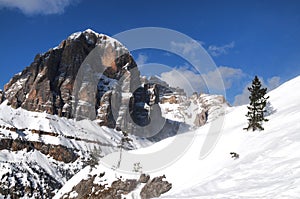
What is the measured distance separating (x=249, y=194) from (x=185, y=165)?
28473 mm

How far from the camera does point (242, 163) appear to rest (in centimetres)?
2680

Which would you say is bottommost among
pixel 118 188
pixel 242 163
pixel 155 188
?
pixel 242 163

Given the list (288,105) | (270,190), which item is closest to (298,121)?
(288,105)

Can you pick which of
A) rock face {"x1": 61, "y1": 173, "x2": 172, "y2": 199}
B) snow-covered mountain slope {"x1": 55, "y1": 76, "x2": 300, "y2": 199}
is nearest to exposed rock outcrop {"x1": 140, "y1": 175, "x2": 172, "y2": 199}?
rock face {"x1": 61, "y1": 173, "x2": 172, "y2": 199}

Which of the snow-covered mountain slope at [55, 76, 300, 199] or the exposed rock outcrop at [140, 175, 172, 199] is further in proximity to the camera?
the exposed rock outcrop at [140, 175, 172, 199]

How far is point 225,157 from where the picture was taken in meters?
37.6

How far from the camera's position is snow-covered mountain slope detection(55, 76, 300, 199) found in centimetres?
1789

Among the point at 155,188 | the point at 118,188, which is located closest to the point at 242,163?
the point at 155,188

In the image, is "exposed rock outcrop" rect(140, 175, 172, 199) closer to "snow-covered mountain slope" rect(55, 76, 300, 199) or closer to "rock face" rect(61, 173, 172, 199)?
"rock face" rect(61, 173, 172, 199)

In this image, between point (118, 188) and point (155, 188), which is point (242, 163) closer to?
point (155, 188)

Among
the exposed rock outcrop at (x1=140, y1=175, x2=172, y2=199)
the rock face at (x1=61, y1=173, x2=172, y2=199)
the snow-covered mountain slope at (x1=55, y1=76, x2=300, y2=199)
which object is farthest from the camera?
the rock face at (x1=61, y1=173, x2=172, y2=199)

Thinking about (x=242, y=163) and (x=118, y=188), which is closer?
(x=242, y=163)

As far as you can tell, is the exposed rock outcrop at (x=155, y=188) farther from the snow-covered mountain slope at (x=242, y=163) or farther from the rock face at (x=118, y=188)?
the snow-covered mountain slope at (x=242, y=163)

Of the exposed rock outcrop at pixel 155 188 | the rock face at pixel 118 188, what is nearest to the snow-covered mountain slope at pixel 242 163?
the exposed rock outcrop at pixel 155 188
